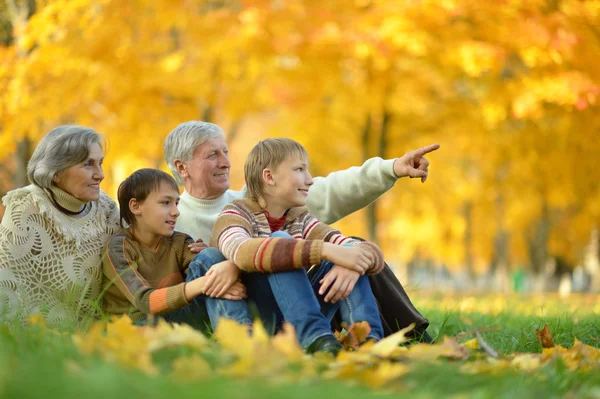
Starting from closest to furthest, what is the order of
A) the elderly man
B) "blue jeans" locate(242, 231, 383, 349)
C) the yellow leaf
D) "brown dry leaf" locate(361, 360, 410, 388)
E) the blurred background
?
"brown dry leaf" locate(361, 360, 410, 388)
the yellow leaf
"blue jeans" locate(242, 231, 383, 349)
the elderly man
the blurred background

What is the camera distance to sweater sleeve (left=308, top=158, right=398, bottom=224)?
3625 mm

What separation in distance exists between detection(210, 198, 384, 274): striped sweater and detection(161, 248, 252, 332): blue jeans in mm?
72

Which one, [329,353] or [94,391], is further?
[329,353]

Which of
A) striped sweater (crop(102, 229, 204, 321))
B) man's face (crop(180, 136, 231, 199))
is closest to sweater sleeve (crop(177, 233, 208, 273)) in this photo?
striped sweater (crop(102, 229, 204, 321))

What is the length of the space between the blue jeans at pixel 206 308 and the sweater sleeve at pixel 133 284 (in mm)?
91

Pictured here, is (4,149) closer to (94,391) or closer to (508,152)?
(94,391)

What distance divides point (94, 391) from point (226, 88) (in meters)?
9.41

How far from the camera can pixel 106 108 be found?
9352 mm

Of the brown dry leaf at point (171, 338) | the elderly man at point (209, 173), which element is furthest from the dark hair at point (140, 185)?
the brown dry leaf at point (171, 338)

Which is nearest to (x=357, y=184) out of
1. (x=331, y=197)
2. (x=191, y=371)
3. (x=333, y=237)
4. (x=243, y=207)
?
(x=331, y=197)

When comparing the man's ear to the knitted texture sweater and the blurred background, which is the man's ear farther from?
the blurred background

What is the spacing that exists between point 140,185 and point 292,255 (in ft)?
3.17

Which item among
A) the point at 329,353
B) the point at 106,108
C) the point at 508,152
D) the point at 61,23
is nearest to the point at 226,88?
the point at 106,108

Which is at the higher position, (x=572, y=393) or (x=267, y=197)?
(x=267, y=197)
